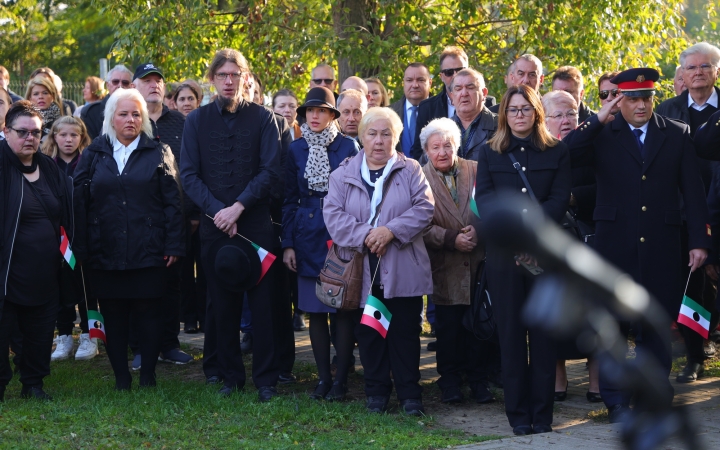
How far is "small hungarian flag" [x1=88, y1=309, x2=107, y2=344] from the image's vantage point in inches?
291

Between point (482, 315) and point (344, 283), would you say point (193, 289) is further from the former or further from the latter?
point (482, 315)

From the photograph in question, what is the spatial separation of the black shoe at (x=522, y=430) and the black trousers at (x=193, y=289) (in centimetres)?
441

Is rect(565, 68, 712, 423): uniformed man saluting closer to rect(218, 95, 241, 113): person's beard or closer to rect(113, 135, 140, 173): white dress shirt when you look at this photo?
rect(218, 95, 241, 113): person's beard

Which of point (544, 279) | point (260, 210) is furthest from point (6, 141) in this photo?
point (544, 279)

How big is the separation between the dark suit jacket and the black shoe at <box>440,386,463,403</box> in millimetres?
1529

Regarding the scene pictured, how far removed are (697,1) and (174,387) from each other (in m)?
20.7

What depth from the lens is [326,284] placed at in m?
6.68

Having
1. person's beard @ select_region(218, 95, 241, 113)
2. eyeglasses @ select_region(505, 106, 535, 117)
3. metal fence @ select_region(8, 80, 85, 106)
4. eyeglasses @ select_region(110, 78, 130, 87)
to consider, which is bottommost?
eyeglasses @ select_region(505, 106, 535, 117)

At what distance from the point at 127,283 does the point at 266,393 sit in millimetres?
1374

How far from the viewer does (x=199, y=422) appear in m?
6.18

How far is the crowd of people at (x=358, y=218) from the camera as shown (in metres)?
6.22

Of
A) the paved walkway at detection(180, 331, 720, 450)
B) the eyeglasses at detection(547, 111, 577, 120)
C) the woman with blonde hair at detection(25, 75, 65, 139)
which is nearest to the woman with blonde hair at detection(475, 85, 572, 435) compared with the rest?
the paved walkway at detection(180, 331, 720, 450)

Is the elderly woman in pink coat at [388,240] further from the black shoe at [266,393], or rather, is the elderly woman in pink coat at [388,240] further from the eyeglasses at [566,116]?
the eyeglasses at [566,116]

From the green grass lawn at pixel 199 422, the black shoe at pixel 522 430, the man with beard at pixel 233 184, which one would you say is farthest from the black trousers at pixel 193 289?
the black shoe at pixel 522 430
